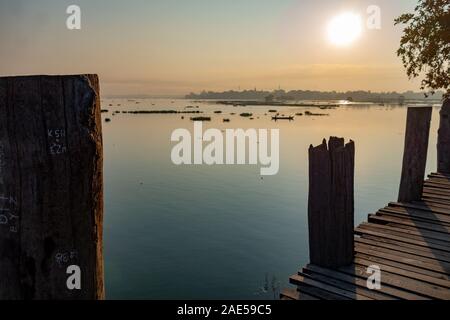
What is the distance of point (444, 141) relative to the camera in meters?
11.2

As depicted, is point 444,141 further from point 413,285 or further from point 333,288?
point 333,288

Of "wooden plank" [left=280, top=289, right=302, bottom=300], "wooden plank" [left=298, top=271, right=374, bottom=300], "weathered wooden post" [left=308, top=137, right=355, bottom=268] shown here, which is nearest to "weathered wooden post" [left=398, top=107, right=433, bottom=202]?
"weathered wooden post" [left=308, top=137, right=355, bottom=268]

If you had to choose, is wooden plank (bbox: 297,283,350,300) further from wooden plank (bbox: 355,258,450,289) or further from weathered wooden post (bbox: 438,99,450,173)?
weathered wooden post (bbox: 438,99,450,173)

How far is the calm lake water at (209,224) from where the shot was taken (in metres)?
11.7

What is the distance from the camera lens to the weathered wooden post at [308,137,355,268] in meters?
5.07

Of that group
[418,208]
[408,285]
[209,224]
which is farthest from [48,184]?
[209,224]

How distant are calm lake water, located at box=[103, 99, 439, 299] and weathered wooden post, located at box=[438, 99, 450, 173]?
205 inches

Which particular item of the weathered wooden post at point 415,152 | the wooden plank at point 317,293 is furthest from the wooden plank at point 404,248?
the weathered wooden post at point 415,152

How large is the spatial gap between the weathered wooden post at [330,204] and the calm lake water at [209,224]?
6.02 metres

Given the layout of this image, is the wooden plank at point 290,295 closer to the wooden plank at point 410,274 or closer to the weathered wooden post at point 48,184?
the wooden plank at point 410,274

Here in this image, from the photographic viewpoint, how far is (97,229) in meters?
2.28
